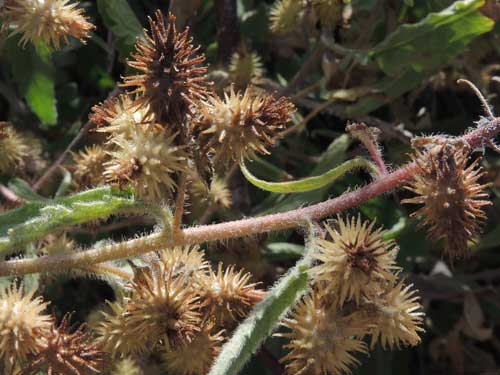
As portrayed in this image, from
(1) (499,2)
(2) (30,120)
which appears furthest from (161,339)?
(1) (499,2)

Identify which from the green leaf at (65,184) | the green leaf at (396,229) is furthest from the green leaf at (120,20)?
the green leaf at (396,229)

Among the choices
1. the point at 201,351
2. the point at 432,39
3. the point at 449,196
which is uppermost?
the point at 432,39

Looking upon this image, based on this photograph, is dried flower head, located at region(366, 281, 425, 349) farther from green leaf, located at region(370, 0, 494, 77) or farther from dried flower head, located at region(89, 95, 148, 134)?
green leaf, located at region(370, 0, 494, 77)

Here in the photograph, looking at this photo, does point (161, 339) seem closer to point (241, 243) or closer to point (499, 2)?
point (241, 243)

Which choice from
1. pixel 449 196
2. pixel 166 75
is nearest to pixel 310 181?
pixel 449 196

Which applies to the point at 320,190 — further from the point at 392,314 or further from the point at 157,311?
the point at 157,311

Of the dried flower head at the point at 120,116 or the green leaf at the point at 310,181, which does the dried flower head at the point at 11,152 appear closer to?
the dried flower head at the point at 120,116
